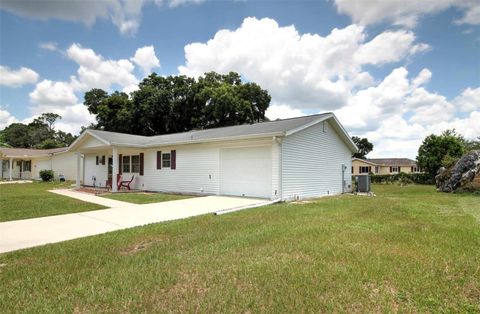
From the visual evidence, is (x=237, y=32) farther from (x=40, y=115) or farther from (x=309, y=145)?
(x=40, y=115)

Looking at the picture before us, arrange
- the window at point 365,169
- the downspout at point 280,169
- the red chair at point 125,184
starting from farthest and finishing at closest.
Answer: the window at point 365,169
the red chair at point 125,184
the downspout at point 280,169

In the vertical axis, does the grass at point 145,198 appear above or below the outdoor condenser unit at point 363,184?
below

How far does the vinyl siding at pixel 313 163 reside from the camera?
1160 cm

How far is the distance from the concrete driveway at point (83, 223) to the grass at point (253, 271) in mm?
737

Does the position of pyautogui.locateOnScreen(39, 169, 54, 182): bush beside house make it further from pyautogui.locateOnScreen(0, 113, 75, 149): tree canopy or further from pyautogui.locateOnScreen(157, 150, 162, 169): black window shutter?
pyautogui.locateOnScreen(0, 113, 75, 149): tree canopy

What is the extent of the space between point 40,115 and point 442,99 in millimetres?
77665

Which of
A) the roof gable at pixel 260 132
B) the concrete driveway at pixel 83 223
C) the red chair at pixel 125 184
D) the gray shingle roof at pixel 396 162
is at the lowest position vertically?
the concrete driveway at pixel 83 223

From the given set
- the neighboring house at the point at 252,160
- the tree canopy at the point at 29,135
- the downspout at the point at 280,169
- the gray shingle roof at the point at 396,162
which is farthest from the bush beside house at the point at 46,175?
the gray shingle roof at the point at 396,162

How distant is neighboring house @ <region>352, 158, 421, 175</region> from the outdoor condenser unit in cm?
3348

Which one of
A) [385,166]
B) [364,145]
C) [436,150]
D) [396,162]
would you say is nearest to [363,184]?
[436,150]

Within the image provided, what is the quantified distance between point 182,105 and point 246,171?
2379 cm

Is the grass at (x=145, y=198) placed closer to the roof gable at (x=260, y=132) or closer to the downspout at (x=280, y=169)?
the roof gable at (x=260, y=132)

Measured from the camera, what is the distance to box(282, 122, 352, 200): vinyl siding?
38.1ft

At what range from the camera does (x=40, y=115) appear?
66312mm
